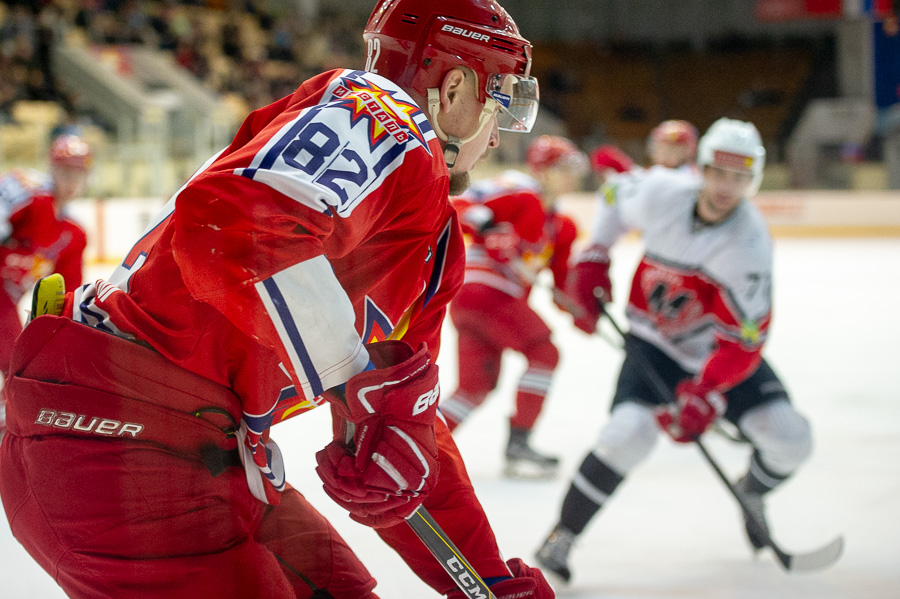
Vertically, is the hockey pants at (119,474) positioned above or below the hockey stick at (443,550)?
above

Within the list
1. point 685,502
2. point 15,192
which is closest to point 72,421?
point 685,502

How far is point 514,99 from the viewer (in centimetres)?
115

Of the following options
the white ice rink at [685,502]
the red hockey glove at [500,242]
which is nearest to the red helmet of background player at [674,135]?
the white ice rink at [685,502]

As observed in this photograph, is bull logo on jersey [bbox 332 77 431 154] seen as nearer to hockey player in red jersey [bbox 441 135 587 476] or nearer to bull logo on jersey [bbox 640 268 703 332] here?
bull logo on jersey [bbox 640 268 703 332]

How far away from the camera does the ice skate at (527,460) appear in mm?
3012

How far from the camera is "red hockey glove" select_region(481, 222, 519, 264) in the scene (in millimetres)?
3424

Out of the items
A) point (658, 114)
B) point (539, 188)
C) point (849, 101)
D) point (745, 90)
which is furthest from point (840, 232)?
point (539, 188)

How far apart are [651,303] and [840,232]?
9.28m

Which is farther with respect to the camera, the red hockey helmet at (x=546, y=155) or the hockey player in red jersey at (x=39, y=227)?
the red hockey helmet at (x=546, y=155)

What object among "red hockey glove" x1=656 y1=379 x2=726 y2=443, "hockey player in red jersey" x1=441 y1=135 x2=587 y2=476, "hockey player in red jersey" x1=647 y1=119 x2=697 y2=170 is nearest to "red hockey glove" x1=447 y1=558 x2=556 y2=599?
"red hockey glove" x1=656 y1=379 x2=726 y2=443

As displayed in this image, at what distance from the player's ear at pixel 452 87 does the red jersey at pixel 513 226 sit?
7.52 ft

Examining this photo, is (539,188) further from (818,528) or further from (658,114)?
(658,114)

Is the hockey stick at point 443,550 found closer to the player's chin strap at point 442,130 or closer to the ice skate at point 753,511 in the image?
the player's chin strap at point 442,130

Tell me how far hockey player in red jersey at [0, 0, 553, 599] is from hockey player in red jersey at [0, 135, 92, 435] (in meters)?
2.21
